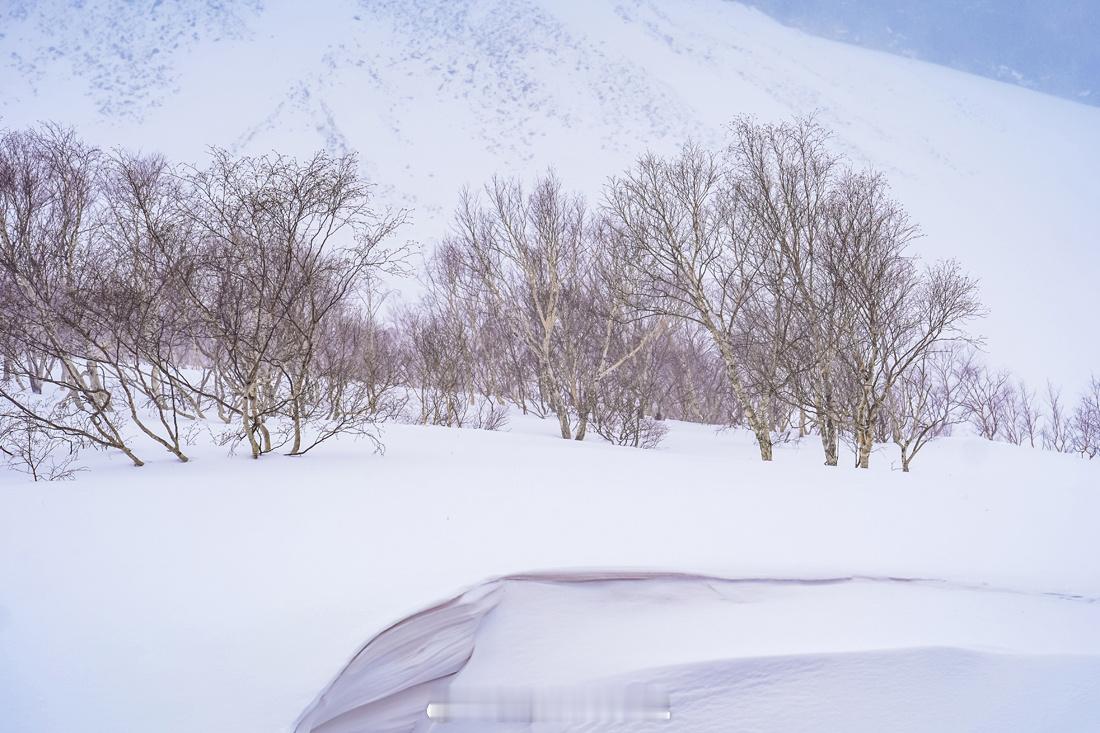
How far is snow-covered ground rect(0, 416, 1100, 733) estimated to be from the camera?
107 inches

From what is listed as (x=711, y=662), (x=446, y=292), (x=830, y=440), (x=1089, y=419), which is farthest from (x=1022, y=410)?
(x=711, y=662)

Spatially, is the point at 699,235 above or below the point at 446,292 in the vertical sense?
below

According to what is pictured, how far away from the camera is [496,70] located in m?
142

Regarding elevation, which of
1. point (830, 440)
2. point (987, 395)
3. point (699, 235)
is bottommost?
point (830, 440)

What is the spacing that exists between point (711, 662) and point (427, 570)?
1994mm

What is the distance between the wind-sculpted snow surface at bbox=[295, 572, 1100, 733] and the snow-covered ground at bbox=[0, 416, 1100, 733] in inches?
1.1

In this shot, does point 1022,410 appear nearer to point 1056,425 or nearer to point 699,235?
point 1056,425

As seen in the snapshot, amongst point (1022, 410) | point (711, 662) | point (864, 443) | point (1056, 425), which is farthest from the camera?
point (1022, 410)

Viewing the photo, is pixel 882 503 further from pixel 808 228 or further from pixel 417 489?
pixel 808 228

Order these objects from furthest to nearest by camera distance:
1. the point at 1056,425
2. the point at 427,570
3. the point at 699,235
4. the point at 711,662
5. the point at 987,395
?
the point at 1056,425 → the point at 987,395 → the point at 699,235 → the point at 427,570 → the point at 711,662

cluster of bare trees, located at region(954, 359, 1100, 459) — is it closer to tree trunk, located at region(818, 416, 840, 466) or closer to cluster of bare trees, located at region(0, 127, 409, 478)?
tree trunk, located at region(818, 416, 840, 466)

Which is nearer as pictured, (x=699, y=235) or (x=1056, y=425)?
(x=699, y=235)

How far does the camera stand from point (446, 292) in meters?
24.3

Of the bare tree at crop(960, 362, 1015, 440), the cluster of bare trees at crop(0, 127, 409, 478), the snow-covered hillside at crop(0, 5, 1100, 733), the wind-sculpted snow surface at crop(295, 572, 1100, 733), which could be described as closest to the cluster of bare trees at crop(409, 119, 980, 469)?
the snow-covered hillside at crop(0, 5, 1100, 733)
